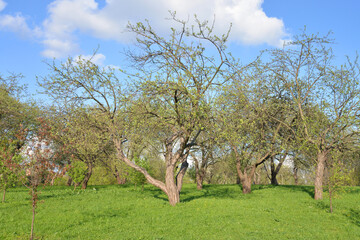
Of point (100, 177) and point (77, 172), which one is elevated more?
point (77, 172)

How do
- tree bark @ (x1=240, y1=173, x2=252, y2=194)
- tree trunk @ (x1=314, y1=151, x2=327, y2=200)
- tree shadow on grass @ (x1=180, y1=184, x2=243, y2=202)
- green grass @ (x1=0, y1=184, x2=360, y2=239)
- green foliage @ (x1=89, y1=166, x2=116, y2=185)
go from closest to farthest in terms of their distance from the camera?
1. green grass @ (x1=0, y1=184, x2=360, y2=239)
2. tree trunk @ (x1=314, y1=151, x2=327, y2=200)
3. tree shadow on grass @ (x1=180, y1=184, x2=243, y2=202)
4. tree bark @ (x1=240, y1=173, x2=252, y2=194)
5. green foliage @ (x1=89, y1=166, x2=116, y2=185)

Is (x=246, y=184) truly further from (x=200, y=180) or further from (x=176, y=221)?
(x=176, y=221)

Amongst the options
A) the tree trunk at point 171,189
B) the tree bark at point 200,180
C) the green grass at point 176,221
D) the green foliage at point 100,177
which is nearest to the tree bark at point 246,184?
the tree bark at point 200,180

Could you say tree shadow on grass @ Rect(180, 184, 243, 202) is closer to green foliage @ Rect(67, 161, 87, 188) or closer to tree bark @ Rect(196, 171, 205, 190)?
tree bark @ Rect(196, 171, 205, 190)

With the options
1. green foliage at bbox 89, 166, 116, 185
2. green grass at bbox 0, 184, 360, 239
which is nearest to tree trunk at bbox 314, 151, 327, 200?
green grass at bbox 0, 184, 360, 239

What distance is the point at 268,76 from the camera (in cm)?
2441

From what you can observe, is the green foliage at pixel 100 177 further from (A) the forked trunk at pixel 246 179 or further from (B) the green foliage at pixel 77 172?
(A) the forked trunk at pixel 246 179

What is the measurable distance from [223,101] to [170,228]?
9.26 meters

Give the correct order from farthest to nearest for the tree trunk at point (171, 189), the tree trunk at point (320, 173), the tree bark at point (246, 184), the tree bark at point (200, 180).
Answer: the tree bark at point (200, 180), the tree bark at point (246, 184), the tree trunk at point (320, 173), the tree trunk at point (171, 189)

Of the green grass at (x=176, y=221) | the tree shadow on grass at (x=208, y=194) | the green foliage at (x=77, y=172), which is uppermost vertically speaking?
the green foliage at (x=77, y=172)

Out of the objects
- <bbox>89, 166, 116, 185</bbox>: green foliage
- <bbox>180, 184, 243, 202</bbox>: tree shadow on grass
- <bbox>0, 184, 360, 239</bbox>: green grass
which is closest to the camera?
<bbox>0, 184, 360, 239</bbox>: green grass

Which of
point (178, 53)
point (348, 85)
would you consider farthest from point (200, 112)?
point (348, 85)

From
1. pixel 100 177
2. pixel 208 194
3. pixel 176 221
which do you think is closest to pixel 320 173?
pixel 208 194

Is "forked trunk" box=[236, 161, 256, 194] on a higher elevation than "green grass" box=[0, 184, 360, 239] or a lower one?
higher
